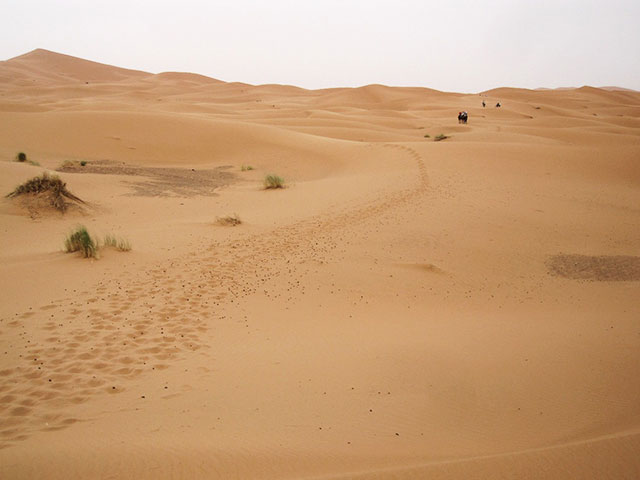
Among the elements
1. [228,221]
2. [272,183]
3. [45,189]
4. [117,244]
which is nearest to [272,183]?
[272,183]

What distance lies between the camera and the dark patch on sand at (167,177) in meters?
13.1

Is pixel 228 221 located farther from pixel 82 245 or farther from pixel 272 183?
pixel 272 183

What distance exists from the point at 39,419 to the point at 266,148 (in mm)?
18465

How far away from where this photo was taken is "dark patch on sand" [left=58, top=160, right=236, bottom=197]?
13.1 m

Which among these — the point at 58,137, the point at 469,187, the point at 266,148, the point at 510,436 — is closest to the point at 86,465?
the point at 510,436

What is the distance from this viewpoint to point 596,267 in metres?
8.37

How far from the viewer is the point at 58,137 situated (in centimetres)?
2102

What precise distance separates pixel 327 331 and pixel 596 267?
5.70m

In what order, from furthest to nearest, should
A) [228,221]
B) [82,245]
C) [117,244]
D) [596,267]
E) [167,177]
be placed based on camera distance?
[167,177] < [228,221] < [596,267] < [117,244] < [82,245]

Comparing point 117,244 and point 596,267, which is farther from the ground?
point 117,244

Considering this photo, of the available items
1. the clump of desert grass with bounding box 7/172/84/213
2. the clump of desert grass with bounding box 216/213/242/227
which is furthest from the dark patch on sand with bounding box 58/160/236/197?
the clump of desert grass with bounding box 216/213/242/227

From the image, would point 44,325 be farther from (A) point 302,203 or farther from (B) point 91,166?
(B) point 91,166

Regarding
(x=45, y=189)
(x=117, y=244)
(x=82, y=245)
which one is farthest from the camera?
(x=45, y=189)

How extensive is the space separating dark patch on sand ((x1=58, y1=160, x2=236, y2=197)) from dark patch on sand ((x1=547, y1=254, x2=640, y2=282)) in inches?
354
